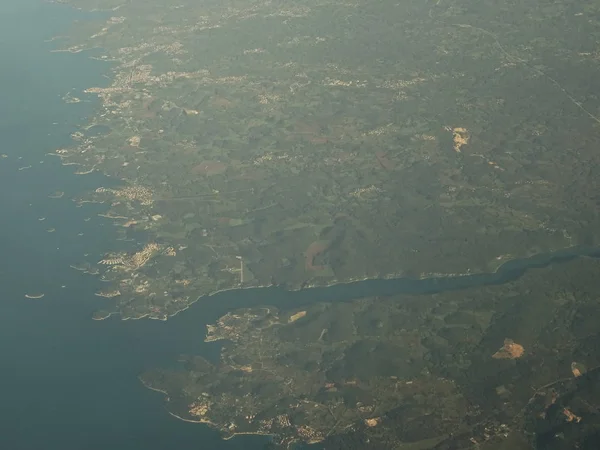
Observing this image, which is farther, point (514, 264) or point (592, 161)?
point (592, 161)

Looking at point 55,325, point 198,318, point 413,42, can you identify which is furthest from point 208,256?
point 413,42

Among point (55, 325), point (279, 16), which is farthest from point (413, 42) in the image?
point (55, 325)

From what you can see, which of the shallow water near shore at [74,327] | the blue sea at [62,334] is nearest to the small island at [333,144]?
the shallow water near shore at [74,327]

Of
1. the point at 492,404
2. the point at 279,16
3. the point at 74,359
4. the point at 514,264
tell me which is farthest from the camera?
the point at 279,16

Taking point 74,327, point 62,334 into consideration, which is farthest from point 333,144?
point 62,334

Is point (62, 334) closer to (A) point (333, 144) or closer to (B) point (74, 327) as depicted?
(B) point (74, 327)

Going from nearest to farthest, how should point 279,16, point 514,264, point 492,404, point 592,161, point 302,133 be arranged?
point 492,404
point 514,264
point 592,161
point 302,133
point 279,16

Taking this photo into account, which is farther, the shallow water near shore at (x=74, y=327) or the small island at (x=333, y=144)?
the small island at (x=333, y=144)

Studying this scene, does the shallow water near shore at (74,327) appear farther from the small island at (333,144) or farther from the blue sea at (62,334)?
the small island at (333,144)

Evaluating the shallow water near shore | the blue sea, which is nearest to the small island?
the shallow water near shore

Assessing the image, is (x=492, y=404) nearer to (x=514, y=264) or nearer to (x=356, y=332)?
(x=356, y=332)

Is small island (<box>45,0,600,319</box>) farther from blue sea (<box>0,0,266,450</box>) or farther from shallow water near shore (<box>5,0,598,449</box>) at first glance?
blue sea (<box>0,0,266,450</box>)
